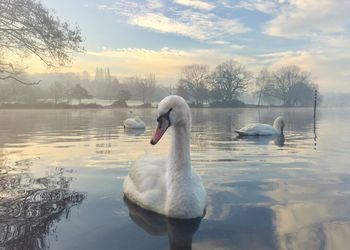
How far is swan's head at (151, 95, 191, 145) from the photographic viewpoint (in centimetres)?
579

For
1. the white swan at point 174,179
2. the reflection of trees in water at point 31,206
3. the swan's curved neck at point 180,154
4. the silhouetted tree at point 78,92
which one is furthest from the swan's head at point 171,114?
the silhouetted tree at point 78,92

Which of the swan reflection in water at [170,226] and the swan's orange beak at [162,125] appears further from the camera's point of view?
the swan's orange beak at [162,125]

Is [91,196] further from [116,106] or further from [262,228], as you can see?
[116,106]

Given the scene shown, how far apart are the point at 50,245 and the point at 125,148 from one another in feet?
31.6

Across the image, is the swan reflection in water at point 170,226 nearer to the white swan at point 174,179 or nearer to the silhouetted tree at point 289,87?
the white swan at point 174,179

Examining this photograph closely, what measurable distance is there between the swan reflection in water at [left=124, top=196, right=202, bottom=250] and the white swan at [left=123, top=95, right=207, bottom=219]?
0.08m

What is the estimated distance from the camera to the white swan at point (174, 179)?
18.7ft

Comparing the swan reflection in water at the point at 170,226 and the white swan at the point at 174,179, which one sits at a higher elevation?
the white swan at the point at 174,179

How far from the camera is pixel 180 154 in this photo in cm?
604

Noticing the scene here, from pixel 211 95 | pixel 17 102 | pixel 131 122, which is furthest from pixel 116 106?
pixel 131 122

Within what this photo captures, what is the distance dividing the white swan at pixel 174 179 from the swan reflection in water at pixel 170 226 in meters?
0.08

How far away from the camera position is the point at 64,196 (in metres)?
7.11

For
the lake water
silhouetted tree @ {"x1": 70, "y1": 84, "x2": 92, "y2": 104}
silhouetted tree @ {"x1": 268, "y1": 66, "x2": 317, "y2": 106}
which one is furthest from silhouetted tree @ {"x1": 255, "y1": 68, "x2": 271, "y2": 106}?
the lake water

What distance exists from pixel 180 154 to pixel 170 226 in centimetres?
111
